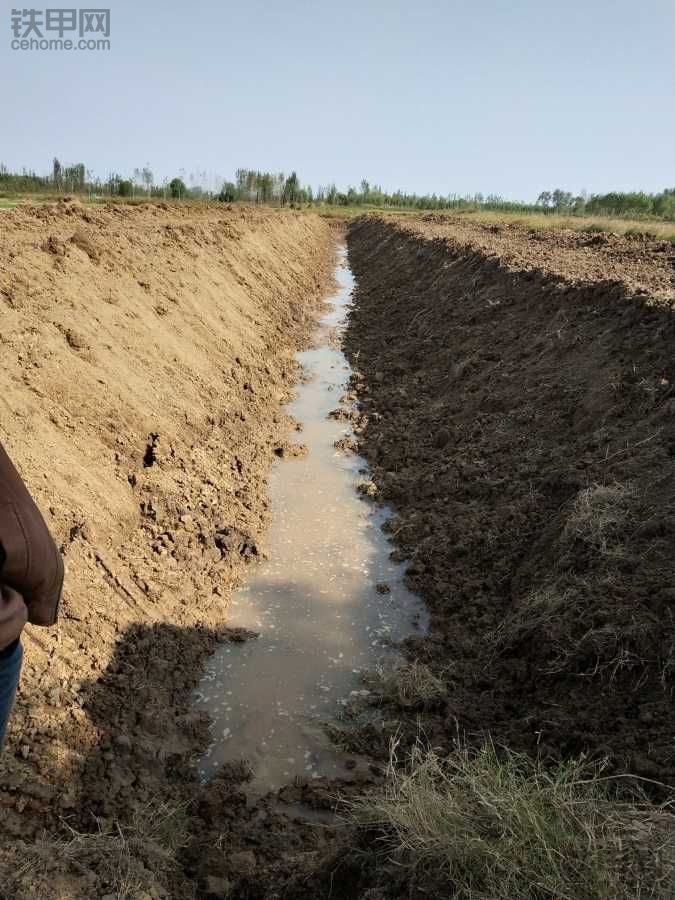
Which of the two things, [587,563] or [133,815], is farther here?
[587,563]

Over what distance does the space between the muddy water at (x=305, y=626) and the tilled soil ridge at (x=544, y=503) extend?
1.39 ft

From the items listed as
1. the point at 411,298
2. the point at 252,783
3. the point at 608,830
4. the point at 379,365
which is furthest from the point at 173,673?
the point at 411,298

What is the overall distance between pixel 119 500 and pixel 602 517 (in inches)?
173

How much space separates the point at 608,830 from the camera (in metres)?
2.29

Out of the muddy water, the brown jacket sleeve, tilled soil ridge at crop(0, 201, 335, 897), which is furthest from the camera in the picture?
the muddy water

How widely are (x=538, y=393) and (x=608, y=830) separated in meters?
6.48

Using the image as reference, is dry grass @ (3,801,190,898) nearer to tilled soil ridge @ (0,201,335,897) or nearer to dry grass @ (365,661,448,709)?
tilled soil ridge @ (0,201,335,897)

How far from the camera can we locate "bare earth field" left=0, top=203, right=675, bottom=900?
127 inches

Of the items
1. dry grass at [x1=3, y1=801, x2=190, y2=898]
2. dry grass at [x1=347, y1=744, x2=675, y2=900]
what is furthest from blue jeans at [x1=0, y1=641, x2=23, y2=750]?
dry grass at [x1=347, y1=744, x2=675, y2=900]

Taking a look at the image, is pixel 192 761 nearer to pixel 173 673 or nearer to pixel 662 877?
pixel 173 673

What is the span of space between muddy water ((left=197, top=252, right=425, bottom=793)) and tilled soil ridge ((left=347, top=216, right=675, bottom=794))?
423 millimetres

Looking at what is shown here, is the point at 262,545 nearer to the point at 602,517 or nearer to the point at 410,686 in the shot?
the point at 410,686

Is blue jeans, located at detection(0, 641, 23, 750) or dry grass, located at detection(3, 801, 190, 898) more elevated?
blue jeans, located at detection(0, 641, 23, 750)

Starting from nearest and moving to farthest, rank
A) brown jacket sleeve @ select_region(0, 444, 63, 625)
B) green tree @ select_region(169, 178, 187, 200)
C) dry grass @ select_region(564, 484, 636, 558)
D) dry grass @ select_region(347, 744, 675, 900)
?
brown jacket sleeve @ select_region(0, 444, 63, 625)
dry grass @ select_region(347, 744, 675, 900)
dry grass @ select_region(564, 484, 636, 558)
green tree @ select_region(169, 178, 187, 200)
